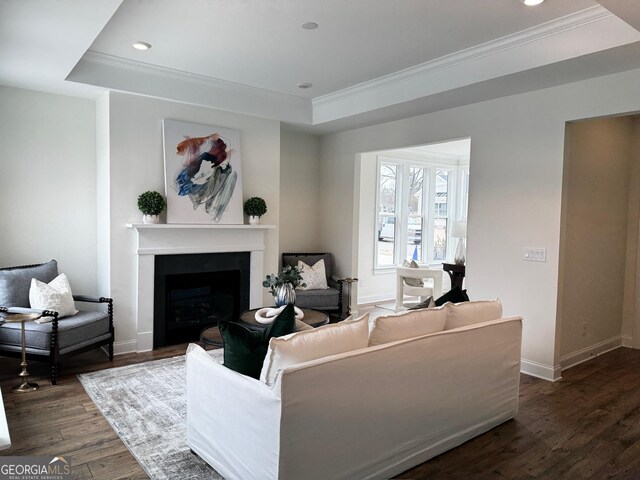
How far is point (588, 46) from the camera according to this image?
130 inches

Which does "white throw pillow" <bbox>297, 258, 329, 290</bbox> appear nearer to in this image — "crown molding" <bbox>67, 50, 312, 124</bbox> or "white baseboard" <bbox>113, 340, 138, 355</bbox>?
"crown molding" <bbox>67, 50, 312, 124</bbox>

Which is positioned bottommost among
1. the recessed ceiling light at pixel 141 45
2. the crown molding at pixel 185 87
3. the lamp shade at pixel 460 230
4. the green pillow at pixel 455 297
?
the green pillow at pixel 455 297

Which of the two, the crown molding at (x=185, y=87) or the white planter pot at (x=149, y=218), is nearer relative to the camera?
the crown molding at (x=185, y=87)

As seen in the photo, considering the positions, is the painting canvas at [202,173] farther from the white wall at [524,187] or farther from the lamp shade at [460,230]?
the lamp shade at [460,230]

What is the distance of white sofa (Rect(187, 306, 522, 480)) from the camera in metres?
2.15

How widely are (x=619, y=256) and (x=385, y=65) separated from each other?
11.1 feet

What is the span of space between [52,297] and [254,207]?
2.27 meters

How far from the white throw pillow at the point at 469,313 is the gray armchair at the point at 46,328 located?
10.4ft

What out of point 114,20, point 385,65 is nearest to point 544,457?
point 385,65

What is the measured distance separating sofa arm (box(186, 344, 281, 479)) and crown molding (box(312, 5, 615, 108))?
10.6 ft

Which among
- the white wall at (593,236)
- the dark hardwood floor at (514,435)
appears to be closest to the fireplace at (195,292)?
the dark hardwood floor at (514,435)

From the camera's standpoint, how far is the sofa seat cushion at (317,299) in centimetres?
602

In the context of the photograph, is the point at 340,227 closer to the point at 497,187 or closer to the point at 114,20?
the point at 497,187

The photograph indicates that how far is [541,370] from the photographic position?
4.28m
